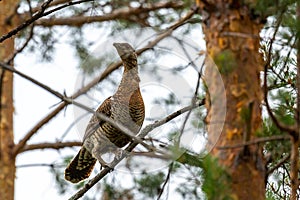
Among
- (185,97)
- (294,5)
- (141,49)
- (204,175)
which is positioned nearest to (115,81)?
(141,49)

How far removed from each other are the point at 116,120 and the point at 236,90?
2.46 m

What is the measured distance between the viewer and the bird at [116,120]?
4758 millimetres

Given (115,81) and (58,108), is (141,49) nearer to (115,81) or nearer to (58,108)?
(115,81)

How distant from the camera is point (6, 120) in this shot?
279 inches

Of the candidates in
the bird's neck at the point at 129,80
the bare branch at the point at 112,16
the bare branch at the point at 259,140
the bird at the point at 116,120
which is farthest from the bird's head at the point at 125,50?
the bare branch at the point at 112,16

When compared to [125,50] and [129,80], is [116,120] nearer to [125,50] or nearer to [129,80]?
[129,80]

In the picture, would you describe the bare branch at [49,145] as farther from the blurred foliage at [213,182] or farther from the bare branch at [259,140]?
the blurred foliage at [213,182]

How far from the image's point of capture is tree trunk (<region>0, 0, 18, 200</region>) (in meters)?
6.82

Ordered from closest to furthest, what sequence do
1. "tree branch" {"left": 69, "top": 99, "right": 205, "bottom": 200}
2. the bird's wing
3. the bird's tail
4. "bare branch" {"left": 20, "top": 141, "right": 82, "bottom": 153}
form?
"tree branch" {"left": 69, "top": 99, "right": 205, "bottom": 200} → the bird's wing → the bird's tail → "bare branch" {"left": 20, "top": 141, "right": 82, "bottom": 153}

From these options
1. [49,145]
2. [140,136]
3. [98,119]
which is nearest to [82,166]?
[98,119]

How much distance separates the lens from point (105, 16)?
24.8 ft

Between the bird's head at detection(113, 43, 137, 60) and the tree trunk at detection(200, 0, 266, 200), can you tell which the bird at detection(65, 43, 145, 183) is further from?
the tree trunk at detection(200, 0, 266, 200)

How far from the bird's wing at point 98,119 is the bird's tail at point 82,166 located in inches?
7.3

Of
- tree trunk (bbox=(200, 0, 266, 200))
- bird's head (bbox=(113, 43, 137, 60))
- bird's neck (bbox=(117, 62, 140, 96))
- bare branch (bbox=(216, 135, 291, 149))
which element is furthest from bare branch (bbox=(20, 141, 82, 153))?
bare branch (bbox=(216, 135, 291, 149))
